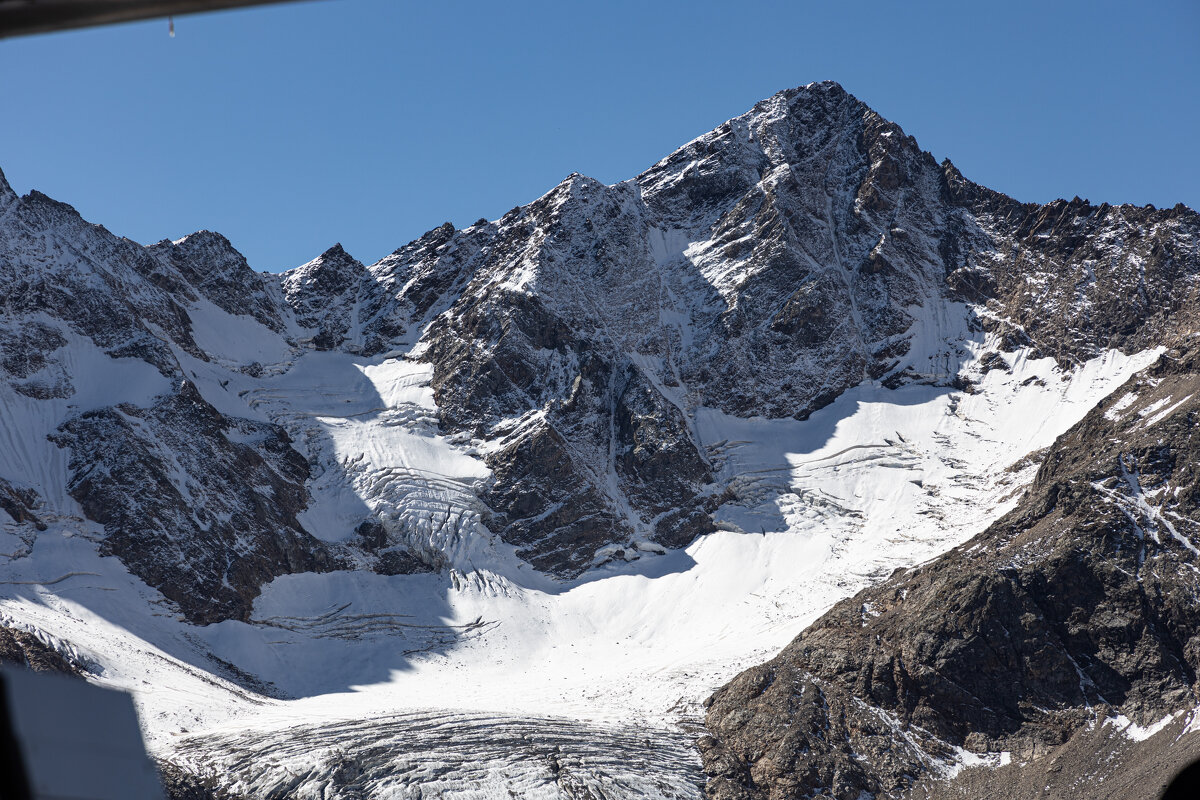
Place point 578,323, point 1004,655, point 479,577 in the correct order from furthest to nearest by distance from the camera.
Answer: point 578,323, point 479,577, point 1004,655

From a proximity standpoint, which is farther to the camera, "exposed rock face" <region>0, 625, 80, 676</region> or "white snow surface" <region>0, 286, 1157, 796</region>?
"white snow surface" <region>0, 286, 1157, 796</region>

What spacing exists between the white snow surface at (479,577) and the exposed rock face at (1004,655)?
16.5 feet

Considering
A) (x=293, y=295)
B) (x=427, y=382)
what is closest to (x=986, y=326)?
(x=427, y=382)

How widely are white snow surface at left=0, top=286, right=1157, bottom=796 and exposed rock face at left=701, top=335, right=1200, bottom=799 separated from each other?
5029mm

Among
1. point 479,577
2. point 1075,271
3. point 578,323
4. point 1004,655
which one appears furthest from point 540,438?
point 1075,271

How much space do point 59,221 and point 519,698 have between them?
79277mm

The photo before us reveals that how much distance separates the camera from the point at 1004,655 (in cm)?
4869

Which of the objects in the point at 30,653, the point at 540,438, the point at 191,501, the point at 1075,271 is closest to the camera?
the point at 30,653

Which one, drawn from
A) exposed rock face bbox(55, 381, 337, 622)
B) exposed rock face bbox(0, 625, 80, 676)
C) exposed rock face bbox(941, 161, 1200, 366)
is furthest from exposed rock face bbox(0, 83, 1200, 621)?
exposed rock face bbox(0, 625, 80, 676)

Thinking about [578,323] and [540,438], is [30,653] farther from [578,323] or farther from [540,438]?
[578,323]

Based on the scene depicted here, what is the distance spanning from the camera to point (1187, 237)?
100 meters

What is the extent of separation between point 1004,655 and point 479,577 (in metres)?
40.7

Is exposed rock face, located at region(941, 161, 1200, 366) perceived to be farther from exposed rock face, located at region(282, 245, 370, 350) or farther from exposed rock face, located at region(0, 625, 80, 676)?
exposed rock face, located at region(0, 625, 80, 676)

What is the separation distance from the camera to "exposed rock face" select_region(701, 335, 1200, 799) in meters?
45.3
